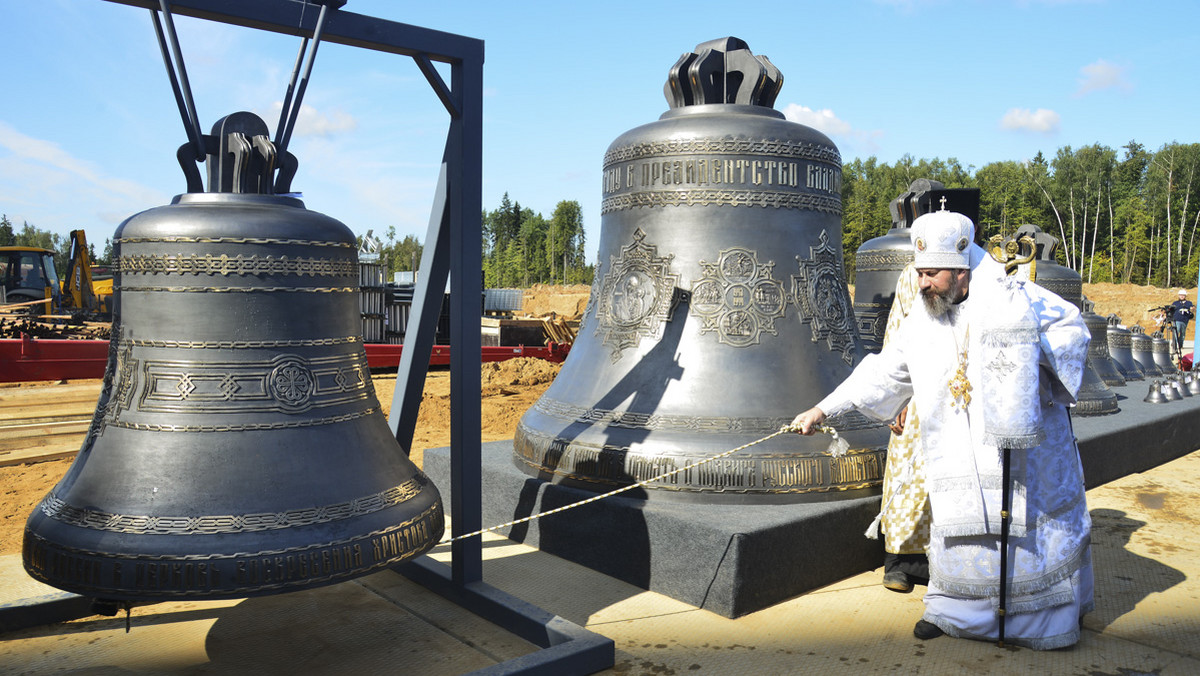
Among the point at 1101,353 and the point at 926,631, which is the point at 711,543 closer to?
the point at 926,631

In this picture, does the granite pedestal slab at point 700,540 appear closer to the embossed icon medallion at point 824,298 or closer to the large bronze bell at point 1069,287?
the embossed icon medallion at point 824,298

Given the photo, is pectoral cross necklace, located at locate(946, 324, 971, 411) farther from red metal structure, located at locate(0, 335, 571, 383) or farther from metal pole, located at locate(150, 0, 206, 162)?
red metal structure, located at locate(0, 335, 571, 383)

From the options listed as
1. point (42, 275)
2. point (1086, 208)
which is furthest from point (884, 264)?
point (1086, 208)

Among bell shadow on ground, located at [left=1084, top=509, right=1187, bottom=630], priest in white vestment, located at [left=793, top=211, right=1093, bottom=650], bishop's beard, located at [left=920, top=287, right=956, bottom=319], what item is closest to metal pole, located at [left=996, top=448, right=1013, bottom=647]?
priest in white vestment, located at [left=793, top=211, right=1093, bottom=650]

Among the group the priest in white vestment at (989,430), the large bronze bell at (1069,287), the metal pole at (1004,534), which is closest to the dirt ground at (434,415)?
the priest in white vestment at (989,430)

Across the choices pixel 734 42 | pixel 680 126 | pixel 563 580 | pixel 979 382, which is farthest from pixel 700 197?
pixel 563 580

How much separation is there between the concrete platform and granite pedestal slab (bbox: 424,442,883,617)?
0.23 ft

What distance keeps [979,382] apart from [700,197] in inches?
67.4

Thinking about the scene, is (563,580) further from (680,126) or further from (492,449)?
(680,126)

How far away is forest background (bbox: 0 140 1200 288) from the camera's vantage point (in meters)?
Result: 52.5

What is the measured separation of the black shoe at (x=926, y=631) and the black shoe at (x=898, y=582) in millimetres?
478

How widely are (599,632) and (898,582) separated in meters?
1.46

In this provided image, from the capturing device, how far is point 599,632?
3.37m

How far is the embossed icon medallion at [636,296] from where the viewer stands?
449cm
